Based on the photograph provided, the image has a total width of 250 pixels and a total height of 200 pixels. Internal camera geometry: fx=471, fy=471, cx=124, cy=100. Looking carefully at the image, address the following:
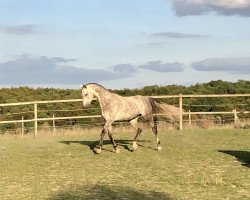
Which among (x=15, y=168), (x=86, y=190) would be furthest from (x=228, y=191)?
(x=15, y=168)

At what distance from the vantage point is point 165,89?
130 ft

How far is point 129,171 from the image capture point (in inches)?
412

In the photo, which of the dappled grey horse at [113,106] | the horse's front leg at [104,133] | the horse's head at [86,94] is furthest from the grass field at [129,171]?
the horse's head at [86,94]

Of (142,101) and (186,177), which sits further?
(142,101)

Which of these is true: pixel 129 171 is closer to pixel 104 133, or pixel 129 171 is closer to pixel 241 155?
pixel 104 133

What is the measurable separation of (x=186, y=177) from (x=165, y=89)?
30.1 metres

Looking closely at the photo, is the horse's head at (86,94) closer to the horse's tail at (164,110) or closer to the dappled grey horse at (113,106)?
the dappled grey horse at (113,106)

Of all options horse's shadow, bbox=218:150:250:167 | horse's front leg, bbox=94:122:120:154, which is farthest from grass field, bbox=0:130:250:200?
horse's front leg, bbox=94:122:120:154

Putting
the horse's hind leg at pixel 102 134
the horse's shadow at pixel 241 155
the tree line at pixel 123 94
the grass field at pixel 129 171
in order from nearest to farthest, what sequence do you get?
the grass field at pixel 129 171, the horse's shadow at pixel 241 155, the horse's hind leg at pixel 102 134, the tree line at pixel 123 94

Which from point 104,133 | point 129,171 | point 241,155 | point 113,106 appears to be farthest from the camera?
point 113,106

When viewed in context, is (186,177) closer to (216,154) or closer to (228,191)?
(228,191)

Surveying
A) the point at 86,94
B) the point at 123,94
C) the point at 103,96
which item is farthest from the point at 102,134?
the point at 123,94

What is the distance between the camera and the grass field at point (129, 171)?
8.46m

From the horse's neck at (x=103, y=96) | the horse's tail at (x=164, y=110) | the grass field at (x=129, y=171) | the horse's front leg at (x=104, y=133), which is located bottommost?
the grass field at (x=129, y=171)
